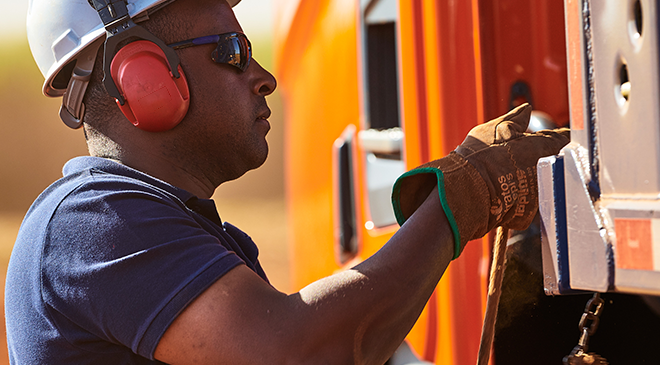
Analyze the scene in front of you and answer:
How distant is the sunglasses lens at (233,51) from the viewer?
153cm

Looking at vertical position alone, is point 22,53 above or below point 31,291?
above

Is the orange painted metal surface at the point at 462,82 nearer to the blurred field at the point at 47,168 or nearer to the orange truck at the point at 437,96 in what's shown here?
the orange truck at the point at 437,96

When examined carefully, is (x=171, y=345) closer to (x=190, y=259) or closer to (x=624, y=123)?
(x=190, y=259)

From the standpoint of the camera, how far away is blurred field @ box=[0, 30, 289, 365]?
50.1 ft

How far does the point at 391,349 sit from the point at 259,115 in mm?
692

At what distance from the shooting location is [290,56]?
4.18 meters

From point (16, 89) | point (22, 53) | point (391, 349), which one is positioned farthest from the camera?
point (22, 53)

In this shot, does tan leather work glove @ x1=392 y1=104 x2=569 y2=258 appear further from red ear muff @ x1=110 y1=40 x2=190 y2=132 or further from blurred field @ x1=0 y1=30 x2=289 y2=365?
blurred field @ x1=0 y1=30 x2=289 y2=365

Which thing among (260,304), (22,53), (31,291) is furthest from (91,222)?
(22,53)

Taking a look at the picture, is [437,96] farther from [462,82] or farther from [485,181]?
[485,181]

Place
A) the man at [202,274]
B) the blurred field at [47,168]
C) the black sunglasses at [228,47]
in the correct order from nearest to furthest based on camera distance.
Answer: the man at [202,274]
the black sunglasses at [228,47]
the blurred field at [47,168]

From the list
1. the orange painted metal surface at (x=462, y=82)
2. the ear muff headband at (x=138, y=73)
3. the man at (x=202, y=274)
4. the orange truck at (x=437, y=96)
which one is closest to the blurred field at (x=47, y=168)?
the orange truck at (x=437, y=96)

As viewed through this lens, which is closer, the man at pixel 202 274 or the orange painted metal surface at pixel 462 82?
the man at pixel 202 274

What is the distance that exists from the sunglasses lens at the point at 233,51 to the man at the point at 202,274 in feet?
0.80
